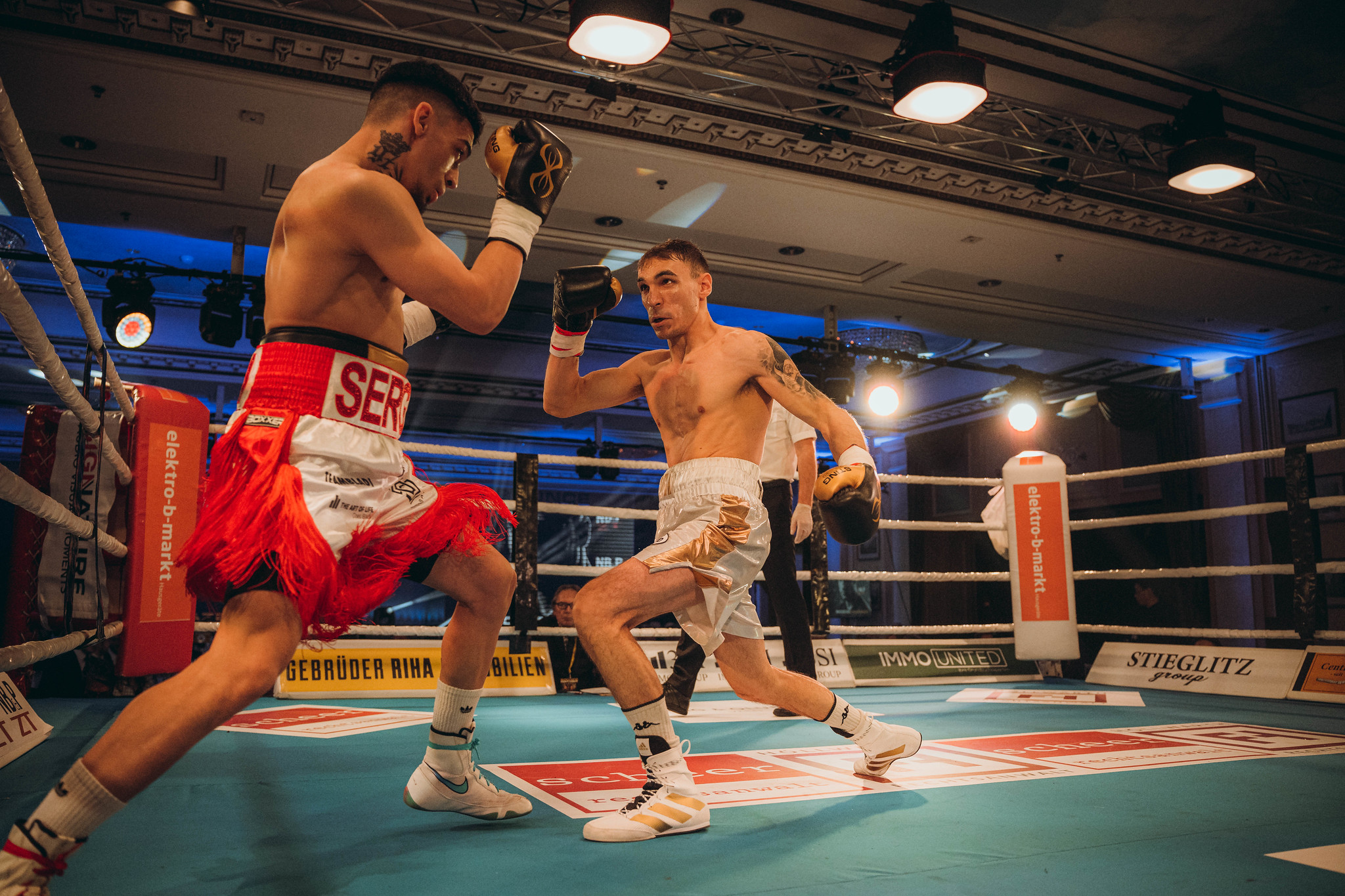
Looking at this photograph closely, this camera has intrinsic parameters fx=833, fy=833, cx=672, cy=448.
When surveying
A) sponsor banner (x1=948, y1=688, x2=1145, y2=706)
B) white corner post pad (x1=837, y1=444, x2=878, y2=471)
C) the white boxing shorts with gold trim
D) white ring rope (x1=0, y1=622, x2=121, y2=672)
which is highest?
white corner post pad (x1=837, y1=444, x2=878, y2=471)

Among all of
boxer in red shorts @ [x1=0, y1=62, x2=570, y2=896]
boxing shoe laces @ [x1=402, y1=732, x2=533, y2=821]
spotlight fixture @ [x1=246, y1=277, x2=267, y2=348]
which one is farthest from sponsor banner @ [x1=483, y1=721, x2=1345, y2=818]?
spotlight fixture @ [x1=246, y1=277, x2=267, y2=348]

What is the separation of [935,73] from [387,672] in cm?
375

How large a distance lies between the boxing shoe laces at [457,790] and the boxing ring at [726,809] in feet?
0.11

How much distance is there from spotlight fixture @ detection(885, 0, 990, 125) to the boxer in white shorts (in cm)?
263

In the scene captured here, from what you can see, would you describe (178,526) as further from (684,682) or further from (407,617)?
(407,617)

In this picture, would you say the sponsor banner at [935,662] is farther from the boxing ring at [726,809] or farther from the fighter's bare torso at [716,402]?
the fighter's bare torso at [716,402]

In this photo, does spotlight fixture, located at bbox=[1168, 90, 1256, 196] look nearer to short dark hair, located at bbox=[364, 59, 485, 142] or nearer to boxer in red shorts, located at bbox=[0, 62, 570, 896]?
boxer in red shorts, located at bbox=[0, 62, 570, 896]

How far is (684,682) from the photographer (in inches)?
113

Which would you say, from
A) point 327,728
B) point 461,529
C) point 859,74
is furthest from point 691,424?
point 859,74

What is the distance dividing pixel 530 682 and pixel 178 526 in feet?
5.17

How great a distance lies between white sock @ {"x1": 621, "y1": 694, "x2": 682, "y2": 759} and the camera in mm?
1592

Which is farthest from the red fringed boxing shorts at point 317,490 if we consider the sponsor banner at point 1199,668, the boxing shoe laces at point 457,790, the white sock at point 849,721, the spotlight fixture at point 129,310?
the spotlight fixture at point 129,310

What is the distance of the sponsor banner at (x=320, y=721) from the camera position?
2.51 m

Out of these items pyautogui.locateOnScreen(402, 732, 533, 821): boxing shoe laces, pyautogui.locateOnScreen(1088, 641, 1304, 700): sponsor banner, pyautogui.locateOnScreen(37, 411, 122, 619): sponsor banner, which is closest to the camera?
pyautogui.locateOnScreen(402, 732, 533, 821): boxing shoe laces
